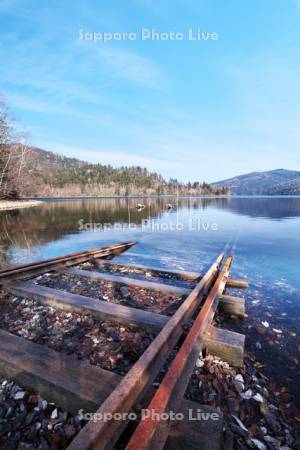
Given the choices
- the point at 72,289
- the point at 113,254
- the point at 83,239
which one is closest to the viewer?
the point at 72,289

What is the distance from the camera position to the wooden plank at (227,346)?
3.18 meters

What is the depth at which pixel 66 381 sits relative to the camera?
2398 millimetres

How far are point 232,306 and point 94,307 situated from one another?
9.46 ft

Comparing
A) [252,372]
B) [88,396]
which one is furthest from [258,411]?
[88,396]

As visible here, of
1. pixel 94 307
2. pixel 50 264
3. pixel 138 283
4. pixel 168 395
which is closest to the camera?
pixel 168 395

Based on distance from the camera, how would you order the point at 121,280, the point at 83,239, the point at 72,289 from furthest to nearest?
the point at 83,239 → the point at 121,280 → the point at 72,289

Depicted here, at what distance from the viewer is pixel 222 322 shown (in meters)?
4.67

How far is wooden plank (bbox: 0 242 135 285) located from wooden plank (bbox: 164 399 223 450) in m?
4.98

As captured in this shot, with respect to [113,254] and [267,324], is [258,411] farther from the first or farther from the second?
[113,254]

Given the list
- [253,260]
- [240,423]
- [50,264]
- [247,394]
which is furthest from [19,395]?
[253,260]

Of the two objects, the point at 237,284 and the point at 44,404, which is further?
the point at 237,284

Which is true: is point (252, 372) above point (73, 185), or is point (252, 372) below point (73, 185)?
below

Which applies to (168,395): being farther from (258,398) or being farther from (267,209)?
(267,209)

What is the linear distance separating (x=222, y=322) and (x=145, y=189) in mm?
153836
